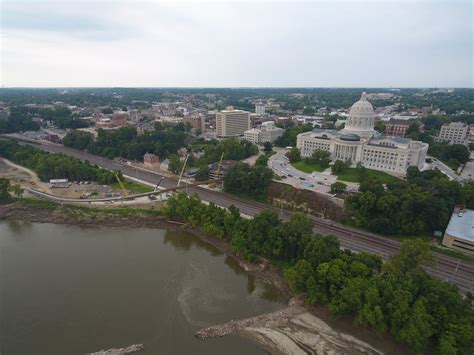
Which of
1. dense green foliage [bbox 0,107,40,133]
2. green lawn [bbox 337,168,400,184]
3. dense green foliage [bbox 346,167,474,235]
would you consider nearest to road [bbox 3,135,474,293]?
dense green foliage [bbox 346,167,474,235]

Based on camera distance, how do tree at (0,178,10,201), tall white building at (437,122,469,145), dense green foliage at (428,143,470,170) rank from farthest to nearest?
tall white building at (437,122,469,145)
dense green foliage at (428,143,470,170)
tree at (0,178,10,201)

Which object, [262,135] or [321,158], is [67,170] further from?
[262,135]

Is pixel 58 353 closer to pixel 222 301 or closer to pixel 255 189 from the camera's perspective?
pixel 222 301

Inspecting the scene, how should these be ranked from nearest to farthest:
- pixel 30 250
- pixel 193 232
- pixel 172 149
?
pixel 30 250
pixel 193 232
pixel 172 149

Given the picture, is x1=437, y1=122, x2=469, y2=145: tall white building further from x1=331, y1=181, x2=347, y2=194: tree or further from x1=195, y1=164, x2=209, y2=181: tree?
x1=195, y1=164, x2=209, y2=181: tree

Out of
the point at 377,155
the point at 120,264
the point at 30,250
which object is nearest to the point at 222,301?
the point at 120,264
